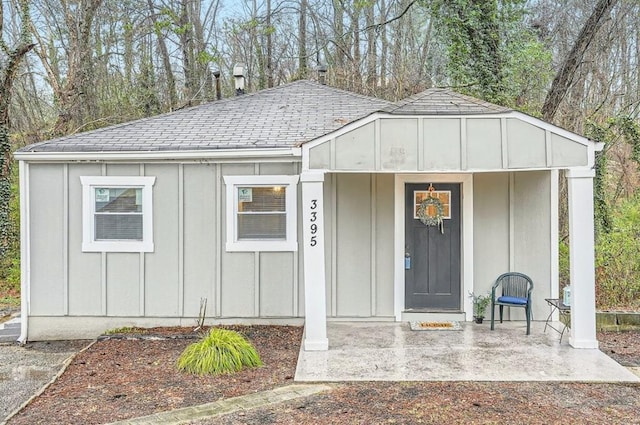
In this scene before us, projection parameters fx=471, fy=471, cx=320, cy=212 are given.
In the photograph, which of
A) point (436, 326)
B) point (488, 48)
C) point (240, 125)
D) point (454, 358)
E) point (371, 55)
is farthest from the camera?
point (371, 55)

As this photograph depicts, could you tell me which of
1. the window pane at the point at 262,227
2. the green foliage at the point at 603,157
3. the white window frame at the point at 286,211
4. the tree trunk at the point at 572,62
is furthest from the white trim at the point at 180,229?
the tree trunk at the point at 572,62

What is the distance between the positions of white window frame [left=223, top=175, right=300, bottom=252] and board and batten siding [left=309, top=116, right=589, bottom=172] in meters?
1.57

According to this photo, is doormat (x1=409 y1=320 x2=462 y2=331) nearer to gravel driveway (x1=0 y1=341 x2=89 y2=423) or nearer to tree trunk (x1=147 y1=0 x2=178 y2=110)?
gravel driveway (x1=0 y1=341 x2=89 y2=423)

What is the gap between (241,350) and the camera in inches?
220

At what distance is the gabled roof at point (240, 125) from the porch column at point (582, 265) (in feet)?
11.4

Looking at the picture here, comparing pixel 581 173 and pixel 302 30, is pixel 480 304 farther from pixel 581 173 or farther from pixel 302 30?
pixel 302 30

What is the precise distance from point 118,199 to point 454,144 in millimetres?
5046

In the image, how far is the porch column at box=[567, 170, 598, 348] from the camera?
5.84 metres

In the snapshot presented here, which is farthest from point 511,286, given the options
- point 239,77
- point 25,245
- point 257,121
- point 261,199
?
point 25,245

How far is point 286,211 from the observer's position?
7.26m

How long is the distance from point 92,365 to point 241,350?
1.91 m

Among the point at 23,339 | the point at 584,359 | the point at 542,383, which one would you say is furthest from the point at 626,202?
the point at 23,339

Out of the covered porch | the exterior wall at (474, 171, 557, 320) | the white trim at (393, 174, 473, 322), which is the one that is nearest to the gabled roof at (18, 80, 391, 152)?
the covered porch

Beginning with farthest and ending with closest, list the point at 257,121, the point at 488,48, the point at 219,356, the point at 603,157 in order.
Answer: the point at 488,48, the point at 603,157, the point at 257,121, the point at 219,356
